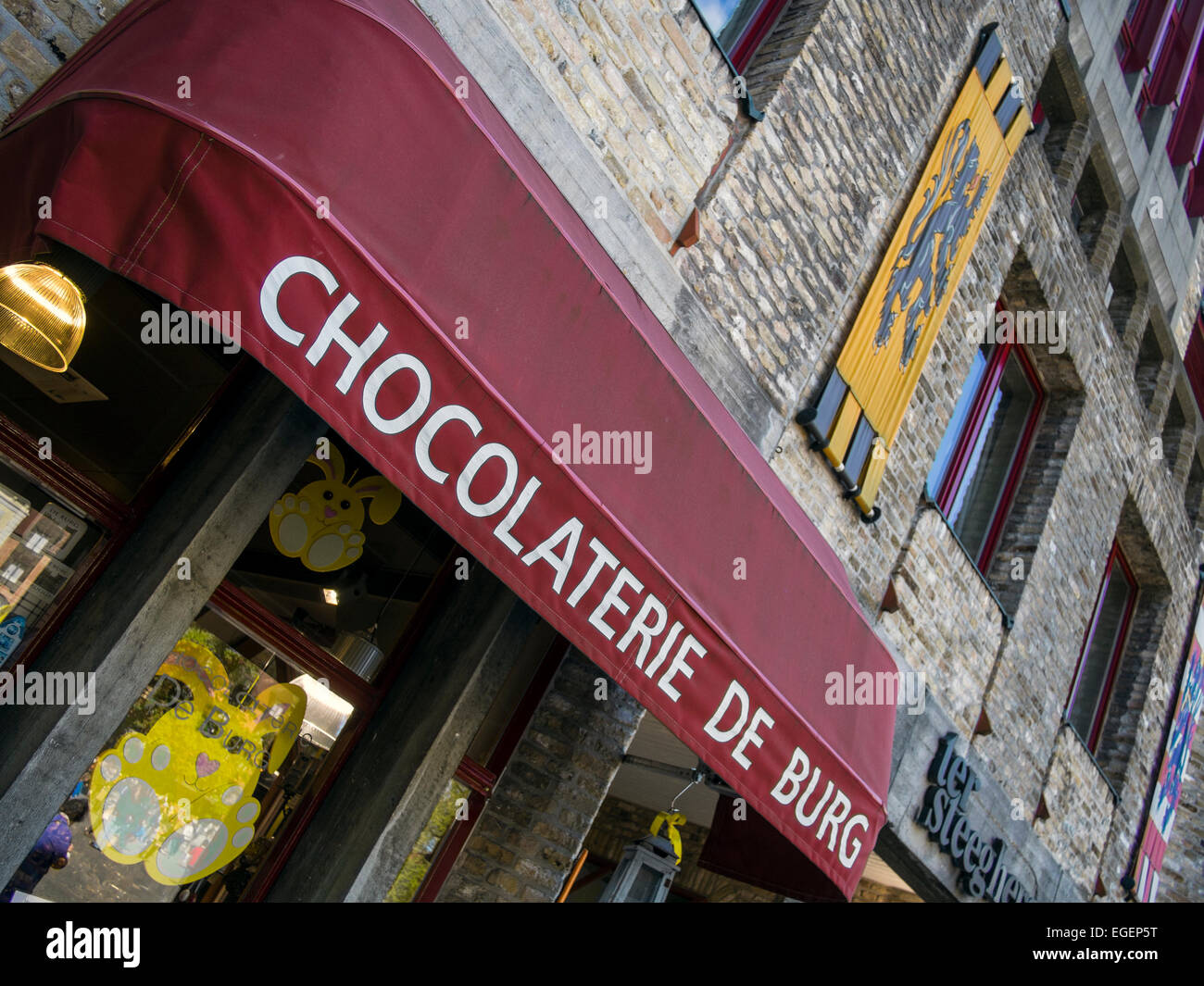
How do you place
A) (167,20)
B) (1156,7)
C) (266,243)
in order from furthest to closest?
(1156,7) → (167,20) → (266,243)

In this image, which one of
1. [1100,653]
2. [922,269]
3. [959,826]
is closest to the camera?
[922,269]

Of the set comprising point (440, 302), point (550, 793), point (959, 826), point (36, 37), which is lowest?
point (550, 793)

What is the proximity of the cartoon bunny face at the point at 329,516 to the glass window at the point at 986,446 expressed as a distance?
4781 mm

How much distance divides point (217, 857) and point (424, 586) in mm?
1428

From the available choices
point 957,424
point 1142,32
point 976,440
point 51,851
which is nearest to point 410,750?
point 51,851

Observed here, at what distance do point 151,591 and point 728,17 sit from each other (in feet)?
14.3

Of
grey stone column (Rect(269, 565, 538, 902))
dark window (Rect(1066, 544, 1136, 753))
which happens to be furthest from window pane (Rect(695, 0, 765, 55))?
dark window (Rect(1066, 544, 1136, 753))

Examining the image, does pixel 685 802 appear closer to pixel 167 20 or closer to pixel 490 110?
pixel 490 110

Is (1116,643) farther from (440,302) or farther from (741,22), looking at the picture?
(440,302)

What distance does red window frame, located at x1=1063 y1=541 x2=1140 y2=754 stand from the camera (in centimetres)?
984

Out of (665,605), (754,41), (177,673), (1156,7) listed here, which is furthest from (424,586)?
(1156,7)

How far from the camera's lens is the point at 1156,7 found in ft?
30.2

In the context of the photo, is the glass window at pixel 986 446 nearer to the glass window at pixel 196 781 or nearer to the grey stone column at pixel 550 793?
the grey stone column at pixel 550 793

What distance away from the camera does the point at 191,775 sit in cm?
367
